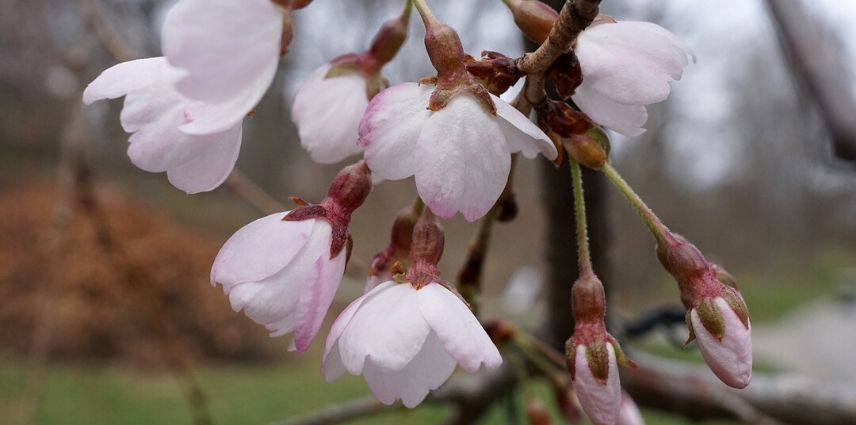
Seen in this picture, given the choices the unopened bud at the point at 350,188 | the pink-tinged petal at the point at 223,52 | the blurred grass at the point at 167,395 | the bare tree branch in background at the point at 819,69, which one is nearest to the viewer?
the pink-tinged petal at the point at 223,52

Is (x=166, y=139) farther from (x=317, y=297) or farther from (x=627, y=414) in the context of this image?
(x=627, y=414)

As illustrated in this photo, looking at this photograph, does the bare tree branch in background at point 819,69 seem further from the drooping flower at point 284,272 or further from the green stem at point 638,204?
the drooping flower at point 284,272

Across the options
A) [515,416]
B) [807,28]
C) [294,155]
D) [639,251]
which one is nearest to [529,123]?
[807,28]

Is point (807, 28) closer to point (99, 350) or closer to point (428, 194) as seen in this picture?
point (428, 194)

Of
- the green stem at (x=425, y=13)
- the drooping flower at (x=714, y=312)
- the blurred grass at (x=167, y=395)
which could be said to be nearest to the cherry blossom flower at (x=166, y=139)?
the green stem at (x=425, y=13)

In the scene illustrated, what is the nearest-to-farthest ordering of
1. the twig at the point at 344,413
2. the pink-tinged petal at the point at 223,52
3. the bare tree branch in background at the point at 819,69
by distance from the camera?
the pink-tinged petal at the point at 223,52
the bare tree branch in background at the point at 819,69
the twig at the point at 344,413
